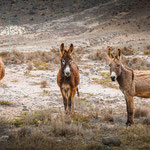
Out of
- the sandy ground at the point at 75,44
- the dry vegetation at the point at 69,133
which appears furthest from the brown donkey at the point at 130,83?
the sandy ground at the point at 75,44

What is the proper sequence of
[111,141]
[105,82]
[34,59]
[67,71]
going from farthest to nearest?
[34,59]
[105,82]
[67,71]
[111,141]

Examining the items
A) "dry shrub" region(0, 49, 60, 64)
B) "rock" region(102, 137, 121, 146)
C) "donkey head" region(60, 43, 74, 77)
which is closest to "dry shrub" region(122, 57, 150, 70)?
"dry shrub" region(0, 49, 60, 64)

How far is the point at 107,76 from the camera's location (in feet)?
52.7

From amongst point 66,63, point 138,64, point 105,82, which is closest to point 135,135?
point 66,63

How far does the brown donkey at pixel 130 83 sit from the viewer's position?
7.38m

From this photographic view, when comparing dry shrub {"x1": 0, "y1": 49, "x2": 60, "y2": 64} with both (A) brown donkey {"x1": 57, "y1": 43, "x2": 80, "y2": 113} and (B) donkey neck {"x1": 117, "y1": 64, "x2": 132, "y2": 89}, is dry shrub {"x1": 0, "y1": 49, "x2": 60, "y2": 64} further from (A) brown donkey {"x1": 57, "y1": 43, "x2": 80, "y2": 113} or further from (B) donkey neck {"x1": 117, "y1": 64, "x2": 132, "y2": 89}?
(B) donkey neck {"x1": 117, "y1": 64, "x2": 132, "y2": 89}

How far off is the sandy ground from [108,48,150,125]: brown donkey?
8.46ft

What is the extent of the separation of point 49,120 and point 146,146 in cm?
295

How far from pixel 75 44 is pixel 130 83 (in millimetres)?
30991

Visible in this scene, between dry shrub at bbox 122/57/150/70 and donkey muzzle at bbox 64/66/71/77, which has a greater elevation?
donkey muzzle at bbox 64/66/71/77

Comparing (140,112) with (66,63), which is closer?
(66,63)

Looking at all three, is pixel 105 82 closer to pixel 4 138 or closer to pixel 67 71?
pixel 67 71

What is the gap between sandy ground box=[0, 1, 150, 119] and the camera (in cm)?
1080

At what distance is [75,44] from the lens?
125ft
